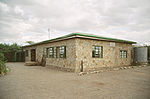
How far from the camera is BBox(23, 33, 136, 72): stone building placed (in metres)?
9.02

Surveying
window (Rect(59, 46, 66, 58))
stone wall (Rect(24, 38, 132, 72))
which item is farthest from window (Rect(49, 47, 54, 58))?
window (Rect(59, 46, 66, 58))

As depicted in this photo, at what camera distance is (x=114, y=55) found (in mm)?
11859

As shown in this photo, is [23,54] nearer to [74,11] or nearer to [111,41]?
[74,11]

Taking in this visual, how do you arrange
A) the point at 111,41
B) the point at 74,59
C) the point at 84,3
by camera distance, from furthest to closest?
the point at 111,41 → the point at 84,3 → the point at 74,59

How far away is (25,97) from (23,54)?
2130cm

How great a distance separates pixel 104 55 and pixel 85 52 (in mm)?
2683

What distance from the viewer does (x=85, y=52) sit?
30.9ft

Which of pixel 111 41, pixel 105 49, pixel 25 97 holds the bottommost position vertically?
pixel 25 97

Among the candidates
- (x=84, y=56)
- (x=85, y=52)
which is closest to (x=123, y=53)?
(x=85, y=52)

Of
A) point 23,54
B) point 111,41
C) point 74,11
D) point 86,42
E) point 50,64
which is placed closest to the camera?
point 86,42

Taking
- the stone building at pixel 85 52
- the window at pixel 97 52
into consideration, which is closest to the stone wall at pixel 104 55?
the stone building at pixel 85 52

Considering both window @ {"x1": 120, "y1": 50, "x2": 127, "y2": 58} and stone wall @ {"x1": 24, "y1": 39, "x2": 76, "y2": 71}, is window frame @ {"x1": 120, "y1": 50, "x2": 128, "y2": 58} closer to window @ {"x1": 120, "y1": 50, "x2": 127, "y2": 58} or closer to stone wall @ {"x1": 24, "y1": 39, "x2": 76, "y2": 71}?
window @ {"x1": 120, "y1": 50, "x2": 127, "y2": 58}

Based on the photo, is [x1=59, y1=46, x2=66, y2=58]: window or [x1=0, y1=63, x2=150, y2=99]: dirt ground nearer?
[x1=0, y1=63, x2=150, y2=99]: dirt ground

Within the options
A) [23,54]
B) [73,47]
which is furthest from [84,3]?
[23,54]
